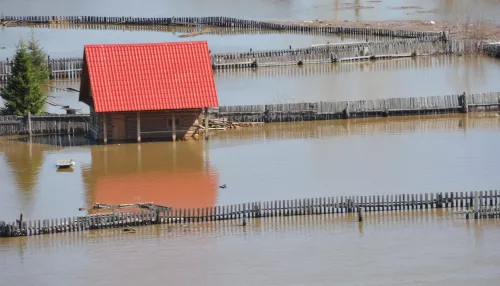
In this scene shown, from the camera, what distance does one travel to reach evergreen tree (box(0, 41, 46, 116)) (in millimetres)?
55969

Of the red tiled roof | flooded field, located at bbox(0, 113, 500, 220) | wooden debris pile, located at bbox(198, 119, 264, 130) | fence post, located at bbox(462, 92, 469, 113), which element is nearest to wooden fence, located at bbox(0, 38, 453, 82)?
wooden debris pile, located at bbox(198, 119, 264, 130)

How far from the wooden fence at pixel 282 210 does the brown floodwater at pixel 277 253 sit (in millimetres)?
A: 289

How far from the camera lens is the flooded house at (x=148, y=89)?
170 feet

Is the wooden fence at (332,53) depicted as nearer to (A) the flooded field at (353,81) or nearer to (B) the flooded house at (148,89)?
(A) the flooded field at (353,81)

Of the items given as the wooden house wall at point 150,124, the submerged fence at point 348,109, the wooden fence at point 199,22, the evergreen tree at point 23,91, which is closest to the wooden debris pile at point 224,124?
the submerged fence at point 348,109

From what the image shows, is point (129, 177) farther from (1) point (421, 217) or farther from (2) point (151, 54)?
(1) point (421, 217)

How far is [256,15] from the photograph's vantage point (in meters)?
104


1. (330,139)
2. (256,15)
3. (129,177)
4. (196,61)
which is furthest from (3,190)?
(256,15)

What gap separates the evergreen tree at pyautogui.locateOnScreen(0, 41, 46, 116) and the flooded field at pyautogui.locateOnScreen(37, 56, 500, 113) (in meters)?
3.93

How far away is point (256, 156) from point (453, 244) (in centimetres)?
1424

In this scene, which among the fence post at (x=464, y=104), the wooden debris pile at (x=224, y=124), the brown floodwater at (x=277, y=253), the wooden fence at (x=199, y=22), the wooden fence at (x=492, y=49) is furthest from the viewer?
the wooden fence at (x=199, y=22)

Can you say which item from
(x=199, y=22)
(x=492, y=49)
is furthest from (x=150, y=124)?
(x=199, y=22)

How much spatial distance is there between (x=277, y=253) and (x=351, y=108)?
2072 centimetres

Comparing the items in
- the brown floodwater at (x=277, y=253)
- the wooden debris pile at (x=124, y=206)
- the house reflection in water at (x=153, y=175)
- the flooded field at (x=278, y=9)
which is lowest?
the brown floodwater at (x=277, y=253)
